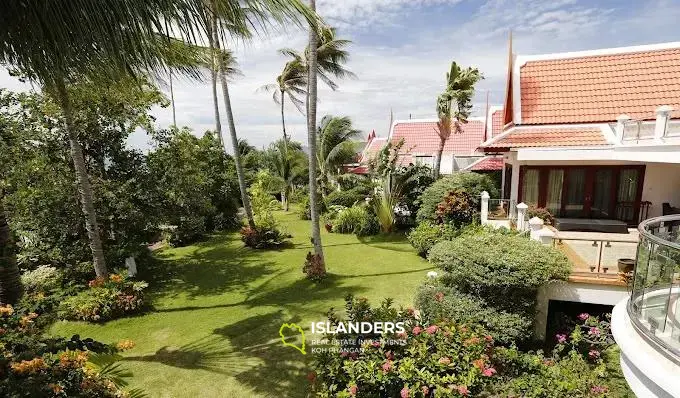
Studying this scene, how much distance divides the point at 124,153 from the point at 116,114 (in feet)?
3.86

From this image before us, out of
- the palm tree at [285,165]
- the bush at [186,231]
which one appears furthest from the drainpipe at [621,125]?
the palm tree at [285,165]

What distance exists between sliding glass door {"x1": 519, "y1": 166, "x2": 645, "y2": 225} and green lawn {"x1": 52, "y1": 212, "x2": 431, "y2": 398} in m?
4.51

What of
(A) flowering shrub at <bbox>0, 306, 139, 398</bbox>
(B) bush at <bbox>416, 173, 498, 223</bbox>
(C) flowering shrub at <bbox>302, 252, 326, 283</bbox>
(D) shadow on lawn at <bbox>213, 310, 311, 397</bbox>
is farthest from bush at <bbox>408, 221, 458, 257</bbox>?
(A) flowering shrub at <bbox>0, 306, 139, 398</bbox>

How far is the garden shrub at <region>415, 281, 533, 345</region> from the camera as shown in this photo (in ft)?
21.0

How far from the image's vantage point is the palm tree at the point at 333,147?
22656 millimetres

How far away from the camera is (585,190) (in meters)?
11.6

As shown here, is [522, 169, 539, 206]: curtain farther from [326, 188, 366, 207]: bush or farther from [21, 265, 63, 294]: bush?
[21, 265, 63, 294]: bush

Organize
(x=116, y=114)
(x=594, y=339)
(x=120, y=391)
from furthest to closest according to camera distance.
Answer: (x=116, y=114) < (x=594, y=339) < (x=120, y=391)

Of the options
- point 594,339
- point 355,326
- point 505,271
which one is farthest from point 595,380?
point 355,326

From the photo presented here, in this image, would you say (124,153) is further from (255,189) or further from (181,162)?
(255,189)

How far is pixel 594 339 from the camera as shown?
662 cm

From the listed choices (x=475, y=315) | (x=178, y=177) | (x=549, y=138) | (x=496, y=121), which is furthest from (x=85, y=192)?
(x=496, y=121)

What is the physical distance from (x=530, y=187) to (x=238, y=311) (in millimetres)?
9994

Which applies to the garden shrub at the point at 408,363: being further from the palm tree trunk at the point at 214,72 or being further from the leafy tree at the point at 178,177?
the leafy tree at the point at 178,177
